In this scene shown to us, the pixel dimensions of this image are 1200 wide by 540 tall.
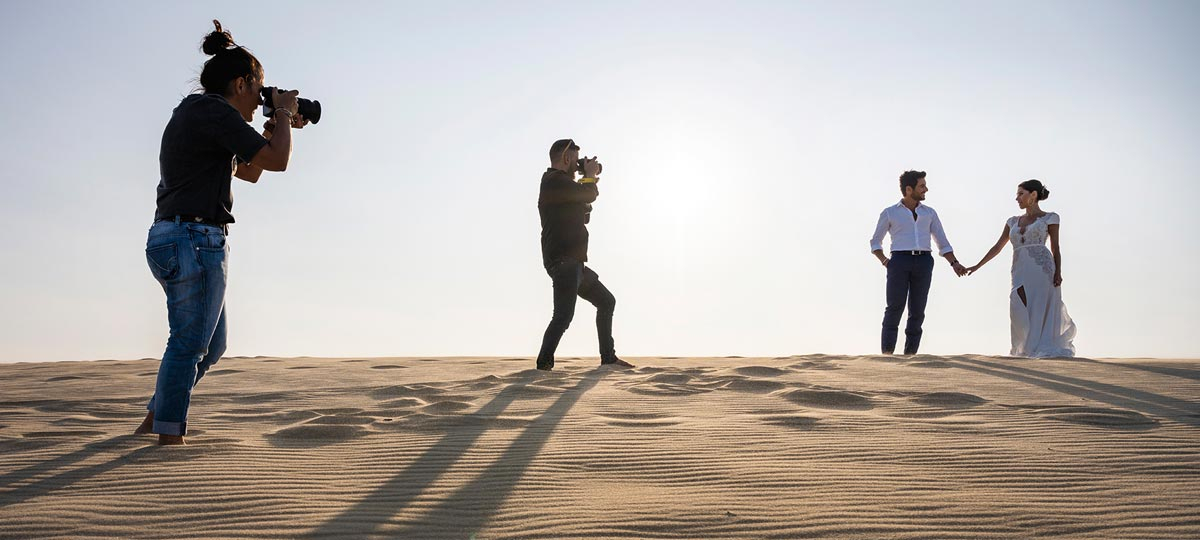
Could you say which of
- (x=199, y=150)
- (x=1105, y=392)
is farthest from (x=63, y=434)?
(x=1105, y=392)

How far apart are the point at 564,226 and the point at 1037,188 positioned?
489 cm

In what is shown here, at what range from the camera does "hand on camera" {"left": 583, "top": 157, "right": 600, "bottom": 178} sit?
23.2ft

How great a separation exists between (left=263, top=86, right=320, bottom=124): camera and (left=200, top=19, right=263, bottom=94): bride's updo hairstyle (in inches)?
3.6

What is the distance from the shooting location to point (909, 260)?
882cm

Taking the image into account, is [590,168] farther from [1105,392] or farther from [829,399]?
[1105,392]

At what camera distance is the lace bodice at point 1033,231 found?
8.47 meters

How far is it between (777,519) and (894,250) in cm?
697

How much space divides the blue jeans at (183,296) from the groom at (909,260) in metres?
6.97

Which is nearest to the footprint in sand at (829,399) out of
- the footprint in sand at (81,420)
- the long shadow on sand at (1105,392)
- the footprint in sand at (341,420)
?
the long shadow on sand at (1105,392)

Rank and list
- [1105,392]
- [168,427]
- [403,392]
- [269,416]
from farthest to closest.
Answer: [403,392], [1105,392], [269,416], [168,427]

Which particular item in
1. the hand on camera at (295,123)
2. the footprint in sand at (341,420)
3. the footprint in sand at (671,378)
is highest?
the hand on camera at (295,123)

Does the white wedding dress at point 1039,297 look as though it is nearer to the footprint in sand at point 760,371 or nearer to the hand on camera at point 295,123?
the footprint in sand at point 760,371

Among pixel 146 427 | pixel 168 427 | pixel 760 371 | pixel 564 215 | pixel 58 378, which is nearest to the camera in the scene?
pixel 168 427

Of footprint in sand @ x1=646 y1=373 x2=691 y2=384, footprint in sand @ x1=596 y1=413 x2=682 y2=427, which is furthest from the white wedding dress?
footprint in sand @ x1=596 y1=413 x2=682 y2=427
